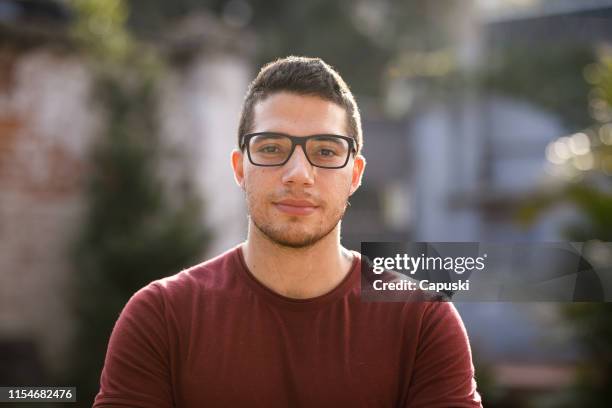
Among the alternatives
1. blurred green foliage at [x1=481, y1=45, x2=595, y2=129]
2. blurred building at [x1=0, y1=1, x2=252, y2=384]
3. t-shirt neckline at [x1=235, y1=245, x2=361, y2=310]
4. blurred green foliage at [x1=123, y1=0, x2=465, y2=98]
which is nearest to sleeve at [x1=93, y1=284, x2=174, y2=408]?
t-shirt neckline at [x1=235, y1=245, x2=361, y2=310]

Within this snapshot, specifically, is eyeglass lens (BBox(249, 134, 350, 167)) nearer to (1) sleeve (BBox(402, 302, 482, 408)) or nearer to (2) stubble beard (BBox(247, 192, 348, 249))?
(2) stubble beard (BBox(247, 192, 348, 249))

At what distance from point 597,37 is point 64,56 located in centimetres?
587

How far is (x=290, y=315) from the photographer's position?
6.81 ft

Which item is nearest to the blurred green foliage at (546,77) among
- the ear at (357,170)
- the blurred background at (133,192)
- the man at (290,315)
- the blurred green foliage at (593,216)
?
the blurred background at (133,192)

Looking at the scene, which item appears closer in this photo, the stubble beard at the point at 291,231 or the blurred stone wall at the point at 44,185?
the stubble beard at the point at 291,231

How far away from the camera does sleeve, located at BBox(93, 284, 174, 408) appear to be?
1944 millimetres

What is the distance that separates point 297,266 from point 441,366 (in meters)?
0.44

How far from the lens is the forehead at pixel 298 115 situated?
6.86ft

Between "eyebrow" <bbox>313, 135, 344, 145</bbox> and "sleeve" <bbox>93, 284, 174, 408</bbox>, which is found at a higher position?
"eyebrow" <bbox>313, 135, 344, 145</bbox>

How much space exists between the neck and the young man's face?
1.4 inches

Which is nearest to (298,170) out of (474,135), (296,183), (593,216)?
(296,183)

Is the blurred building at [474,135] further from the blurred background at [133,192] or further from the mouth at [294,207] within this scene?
the mouth at [294,207]

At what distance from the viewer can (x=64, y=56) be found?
6.21m

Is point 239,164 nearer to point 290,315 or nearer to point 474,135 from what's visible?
point 290,315
